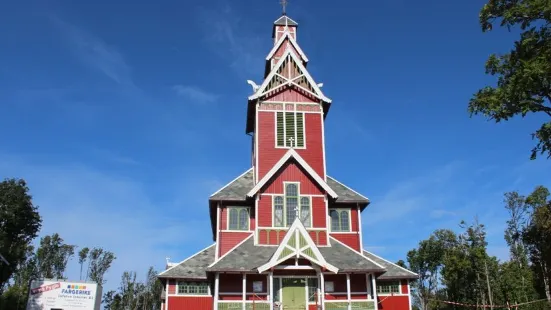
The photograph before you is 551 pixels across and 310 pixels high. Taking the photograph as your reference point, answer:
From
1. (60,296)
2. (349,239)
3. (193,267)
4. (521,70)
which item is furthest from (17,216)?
(521,70)

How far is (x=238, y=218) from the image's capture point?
27141 millimetres

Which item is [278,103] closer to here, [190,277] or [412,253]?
[190,277]

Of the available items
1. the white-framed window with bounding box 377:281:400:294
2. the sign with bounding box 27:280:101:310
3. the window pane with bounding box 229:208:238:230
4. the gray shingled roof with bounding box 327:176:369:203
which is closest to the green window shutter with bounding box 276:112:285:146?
the gray shingled roof with bounding box 327:176:369:203

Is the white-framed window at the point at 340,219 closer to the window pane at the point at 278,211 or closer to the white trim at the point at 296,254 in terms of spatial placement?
the window pane at the point at 278,211

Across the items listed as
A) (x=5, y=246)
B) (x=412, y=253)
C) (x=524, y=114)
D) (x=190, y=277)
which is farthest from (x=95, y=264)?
(x=524, y=114)

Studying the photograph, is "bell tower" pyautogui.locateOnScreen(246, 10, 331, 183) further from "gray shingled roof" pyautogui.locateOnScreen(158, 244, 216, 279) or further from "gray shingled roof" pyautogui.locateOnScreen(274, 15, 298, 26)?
"gray shingled roof" pyautogui.locateOnScreen(158, 244, 216, 279)

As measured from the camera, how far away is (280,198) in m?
26.9

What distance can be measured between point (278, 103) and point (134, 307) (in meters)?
62.8

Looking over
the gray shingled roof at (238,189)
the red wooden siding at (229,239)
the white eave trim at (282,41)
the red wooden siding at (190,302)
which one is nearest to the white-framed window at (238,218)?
the red wooden siding at (229,239)

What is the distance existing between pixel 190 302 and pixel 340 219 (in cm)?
945

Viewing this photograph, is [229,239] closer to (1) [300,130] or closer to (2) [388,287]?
(1) [300,130]

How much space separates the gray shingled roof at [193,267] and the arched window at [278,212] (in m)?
4.15

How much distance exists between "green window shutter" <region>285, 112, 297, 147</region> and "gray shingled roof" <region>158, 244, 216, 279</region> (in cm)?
793

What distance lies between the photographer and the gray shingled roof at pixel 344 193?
27.7 meters
